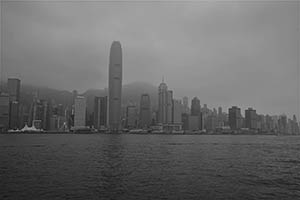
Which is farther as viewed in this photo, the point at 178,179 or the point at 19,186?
the point at 178,179

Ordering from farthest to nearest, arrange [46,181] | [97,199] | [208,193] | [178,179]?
[178,179] < [46,181] < [208,193] < [97,199]

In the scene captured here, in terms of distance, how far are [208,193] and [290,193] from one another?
1131 cm

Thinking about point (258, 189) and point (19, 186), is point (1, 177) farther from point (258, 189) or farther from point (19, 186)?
point (258, 189)

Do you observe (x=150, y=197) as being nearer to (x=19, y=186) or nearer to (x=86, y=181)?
(x=86, y=181)

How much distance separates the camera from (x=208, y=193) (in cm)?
3453

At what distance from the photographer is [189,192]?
34938 mm

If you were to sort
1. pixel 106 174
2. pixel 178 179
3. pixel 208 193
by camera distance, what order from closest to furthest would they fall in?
pixel 208 193, pixel 178 179, pixel 106 174

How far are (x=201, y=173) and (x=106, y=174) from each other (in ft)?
56.3

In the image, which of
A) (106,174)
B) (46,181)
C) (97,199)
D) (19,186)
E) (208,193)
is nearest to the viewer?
(97,199)

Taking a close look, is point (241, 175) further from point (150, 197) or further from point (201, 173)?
point (150, 197)

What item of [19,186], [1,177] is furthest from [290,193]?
[1,177]

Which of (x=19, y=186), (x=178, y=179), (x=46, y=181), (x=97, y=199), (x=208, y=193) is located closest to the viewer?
(x=97, y=199)

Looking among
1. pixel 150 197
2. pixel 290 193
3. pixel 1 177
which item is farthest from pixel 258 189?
pixel 1 177

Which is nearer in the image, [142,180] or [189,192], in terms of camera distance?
[189,192]
